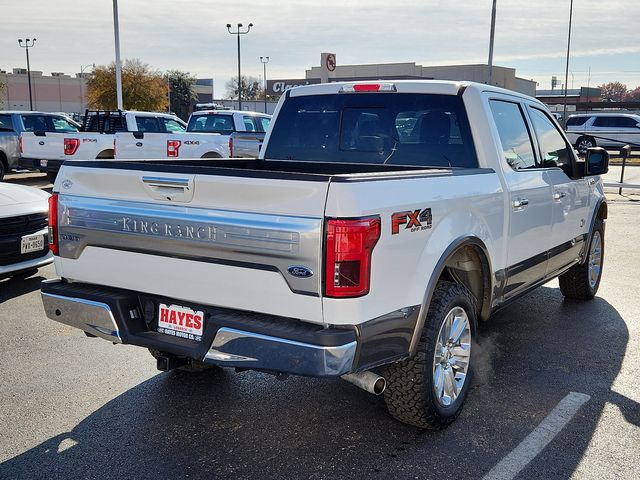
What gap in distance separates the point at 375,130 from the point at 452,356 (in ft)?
6.07

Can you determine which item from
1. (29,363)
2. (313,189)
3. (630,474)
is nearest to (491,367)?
(630,474)

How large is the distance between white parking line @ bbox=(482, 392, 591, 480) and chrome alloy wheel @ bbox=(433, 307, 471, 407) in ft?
1.59

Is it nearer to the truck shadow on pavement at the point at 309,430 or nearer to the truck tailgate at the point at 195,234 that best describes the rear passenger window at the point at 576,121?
the truck shadow on pavement at the point at 309,430

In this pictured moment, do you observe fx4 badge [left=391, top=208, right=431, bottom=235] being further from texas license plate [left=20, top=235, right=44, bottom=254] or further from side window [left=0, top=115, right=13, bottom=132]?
side window [left=0, top=115, right=13, bottom=132]

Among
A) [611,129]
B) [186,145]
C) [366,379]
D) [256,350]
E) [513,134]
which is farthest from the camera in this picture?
[611,129]

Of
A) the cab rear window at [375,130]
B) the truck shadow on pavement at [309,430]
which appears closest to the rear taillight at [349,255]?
the truck shadow on pavement at [309,430]

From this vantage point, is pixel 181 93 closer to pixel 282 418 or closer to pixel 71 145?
pixel 71 145

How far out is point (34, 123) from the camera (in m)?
17.8

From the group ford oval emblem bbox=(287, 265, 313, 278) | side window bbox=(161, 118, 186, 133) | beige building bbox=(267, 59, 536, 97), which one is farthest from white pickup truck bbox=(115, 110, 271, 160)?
beige building bbox=(267, 59, 536, 97)

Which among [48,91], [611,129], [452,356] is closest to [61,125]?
[452,356]

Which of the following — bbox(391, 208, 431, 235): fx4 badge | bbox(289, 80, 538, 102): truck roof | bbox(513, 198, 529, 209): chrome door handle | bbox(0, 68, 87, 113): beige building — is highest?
bbox(0, 68, 87, 113): beige building

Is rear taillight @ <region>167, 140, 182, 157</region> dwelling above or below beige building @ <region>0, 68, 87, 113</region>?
below

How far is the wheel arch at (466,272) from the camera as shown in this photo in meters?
3.60

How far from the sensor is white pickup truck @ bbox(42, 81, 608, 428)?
122 inches
